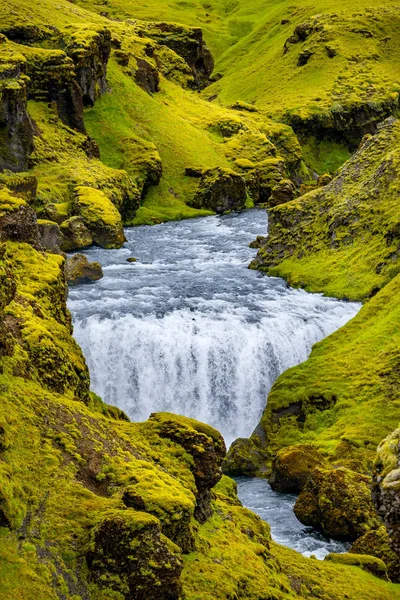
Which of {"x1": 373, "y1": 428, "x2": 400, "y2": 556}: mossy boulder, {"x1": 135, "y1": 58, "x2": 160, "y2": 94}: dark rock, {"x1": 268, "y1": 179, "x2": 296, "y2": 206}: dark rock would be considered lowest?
{"x1": 373, "y1": 428, "x2": 400, "y2": 556}: mossy boulder

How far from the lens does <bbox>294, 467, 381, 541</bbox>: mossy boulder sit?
2325cm

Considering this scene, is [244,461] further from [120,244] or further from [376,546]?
[120,244]

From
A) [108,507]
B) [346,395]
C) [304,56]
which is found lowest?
[108,507]

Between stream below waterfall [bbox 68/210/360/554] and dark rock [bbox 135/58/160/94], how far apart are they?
67.3 metres

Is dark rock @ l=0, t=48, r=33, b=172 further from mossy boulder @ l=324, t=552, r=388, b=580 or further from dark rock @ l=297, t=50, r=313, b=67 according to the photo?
dark rock @ l=297, t=50, r=313, b=67

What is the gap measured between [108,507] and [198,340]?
2561 cm

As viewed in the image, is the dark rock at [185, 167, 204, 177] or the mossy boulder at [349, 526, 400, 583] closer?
the mossy boulder at [349, 526, 400, 583]

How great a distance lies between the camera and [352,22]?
15462cm

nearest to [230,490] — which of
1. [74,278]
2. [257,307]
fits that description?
[257,307]

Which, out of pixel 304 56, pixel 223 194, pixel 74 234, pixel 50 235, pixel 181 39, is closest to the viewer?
pixel 50 235

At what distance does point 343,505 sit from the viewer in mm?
23500

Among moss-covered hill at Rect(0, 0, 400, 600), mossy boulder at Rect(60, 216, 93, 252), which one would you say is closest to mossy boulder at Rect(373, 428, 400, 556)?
moss-covered hill at Rect(0, 0, 400, 600)

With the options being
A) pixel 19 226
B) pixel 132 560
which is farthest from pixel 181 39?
pixel 132 560

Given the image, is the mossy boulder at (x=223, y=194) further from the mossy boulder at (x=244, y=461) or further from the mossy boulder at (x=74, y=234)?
the mossy boulder at (x=244, y=461)
